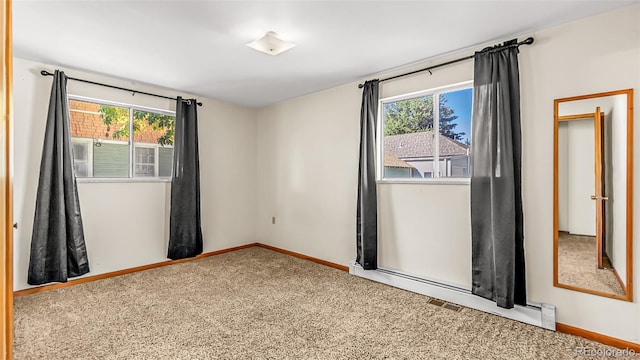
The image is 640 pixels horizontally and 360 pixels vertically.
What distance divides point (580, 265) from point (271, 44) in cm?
302

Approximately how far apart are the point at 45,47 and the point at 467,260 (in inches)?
172

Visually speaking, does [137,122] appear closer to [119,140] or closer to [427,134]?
[119,140]

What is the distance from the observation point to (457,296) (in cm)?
283

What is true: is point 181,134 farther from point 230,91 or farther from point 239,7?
point 239,7

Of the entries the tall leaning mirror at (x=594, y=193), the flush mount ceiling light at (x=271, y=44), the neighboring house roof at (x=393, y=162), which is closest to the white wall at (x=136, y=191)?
the flush mount ceiling light at (x=271, y=44)

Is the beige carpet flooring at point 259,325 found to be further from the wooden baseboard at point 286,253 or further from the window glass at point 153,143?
the window glass at point 153,143

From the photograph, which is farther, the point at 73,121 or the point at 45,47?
the point at 73,121

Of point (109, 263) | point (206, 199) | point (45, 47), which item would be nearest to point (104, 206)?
point (109, 263)

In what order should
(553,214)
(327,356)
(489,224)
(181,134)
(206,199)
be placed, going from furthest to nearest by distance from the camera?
(206,199), (181,134), (489,224), (553,214), (327,356)

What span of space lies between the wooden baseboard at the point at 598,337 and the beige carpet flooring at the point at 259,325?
0.32ft

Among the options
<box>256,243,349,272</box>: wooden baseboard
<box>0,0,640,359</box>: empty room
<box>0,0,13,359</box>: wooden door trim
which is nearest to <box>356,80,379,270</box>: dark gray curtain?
<box>0,0,640,359</box>: empty room

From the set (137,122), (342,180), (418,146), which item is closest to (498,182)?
(418,146)

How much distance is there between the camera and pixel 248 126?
16.7ft

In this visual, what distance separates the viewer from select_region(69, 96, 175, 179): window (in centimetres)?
346
